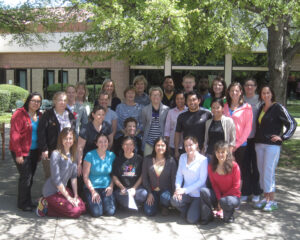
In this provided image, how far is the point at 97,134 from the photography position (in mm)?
5082

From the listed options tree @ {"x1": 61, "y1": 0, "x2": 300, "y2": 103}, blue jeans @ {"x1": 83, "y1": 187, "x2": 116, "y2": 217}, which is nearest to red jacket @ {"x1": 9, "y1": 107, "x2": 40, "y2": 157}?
blue jeans @ {"x1": 83, "y1": 187, "x2": 116, "y2": 217}

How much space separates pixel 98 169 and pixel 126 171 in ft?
1.35

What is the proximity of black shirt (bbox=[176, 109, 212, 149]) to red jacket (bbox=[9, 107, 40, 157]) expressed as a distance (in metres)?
2.21

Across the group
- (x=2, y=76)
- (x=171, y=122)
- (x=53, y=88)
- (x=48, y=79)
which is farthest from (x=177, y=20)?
(x=2, y=76)

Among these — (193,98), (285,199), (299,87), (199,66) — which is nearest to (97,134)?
(193,98)

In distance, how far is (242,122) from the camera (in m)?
4.95

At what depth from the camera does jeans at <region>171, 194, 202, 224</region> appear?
4.44 m

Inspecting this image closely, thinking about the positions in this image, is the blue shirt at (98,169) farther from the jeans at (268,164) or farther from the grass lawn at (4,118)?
the grass lawn at (4,118)

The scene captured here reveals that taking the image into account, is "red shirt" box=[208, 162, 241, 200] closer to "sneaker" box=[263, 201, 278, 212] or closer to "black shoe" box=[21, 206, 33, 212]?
"sneaker" box=[263, 201, 278, 212]

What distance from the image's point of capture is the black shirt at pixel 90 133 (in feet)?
16.6

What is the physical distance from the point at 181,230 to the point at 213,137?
1.41m

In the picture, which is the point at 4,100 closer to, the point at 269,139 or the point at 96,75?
the point at 96,75

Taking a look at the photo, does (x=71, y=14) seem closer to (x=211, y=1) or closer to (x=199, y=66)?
(x=211, y=1)

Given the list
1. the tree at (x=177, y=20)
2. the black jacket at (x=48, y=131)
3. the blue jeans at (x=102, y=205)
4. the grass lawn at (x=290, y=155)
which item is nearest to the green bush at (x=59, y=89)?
the grass lawn at (x=290, y=155)
